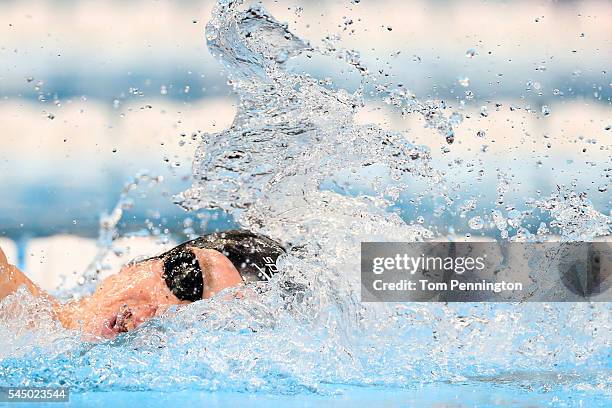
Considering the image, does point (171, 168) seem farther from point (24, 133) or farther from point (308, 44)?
point (308, 44)

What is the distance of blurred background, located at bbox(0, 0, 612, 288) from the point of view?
379cm

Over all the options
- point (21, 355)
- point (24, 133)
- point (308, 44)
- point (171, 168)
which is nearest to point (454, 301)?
point (308, 44)

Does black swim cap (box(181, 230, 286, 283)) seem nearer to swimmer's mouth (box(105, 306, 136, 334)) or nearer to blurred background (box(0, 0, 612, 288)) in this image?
swimmer's mouth (box(105, 306, 136, 334))

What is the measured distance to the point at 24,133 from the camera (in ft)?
12.9

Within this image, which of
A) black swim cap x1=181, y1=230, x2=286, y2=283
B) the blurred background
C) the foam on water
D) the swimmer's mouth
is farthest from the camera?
the blurred background

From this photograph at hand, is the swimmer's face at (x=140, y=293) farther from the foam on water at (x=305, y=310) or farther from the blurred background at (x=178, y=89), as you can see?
the blurred background at (x=178, y=89)

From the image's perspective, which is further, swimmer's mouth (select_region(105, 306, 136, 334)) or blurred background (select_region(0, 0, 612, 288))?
blurred background (select_region(0, 0, 612, 288))

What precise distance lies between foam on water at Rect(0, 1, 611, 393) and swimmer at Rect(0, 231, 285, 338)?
0.23 feet

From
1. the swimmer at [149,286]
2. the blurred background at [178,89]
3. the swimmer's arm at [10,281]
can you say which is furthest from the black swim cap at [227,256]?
the blurred background at [178,89]

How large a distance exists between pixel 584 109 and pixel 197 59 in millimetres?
1799

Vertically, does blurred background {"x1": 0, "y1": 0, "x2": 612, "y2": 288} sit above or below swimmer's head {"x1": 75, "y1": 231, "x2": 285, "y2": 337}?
above

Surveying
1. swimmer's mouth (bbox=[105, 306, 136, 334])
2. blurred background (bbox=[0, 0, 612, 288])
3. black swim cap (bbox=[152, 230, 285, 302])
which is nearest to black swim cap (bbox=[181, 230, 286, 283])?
black swim cap (bbox=[152, 230, 285, 302])

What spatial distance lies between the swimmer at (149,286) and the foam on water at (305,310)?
70 millimetres

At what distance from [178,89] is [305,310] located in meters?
2.77
